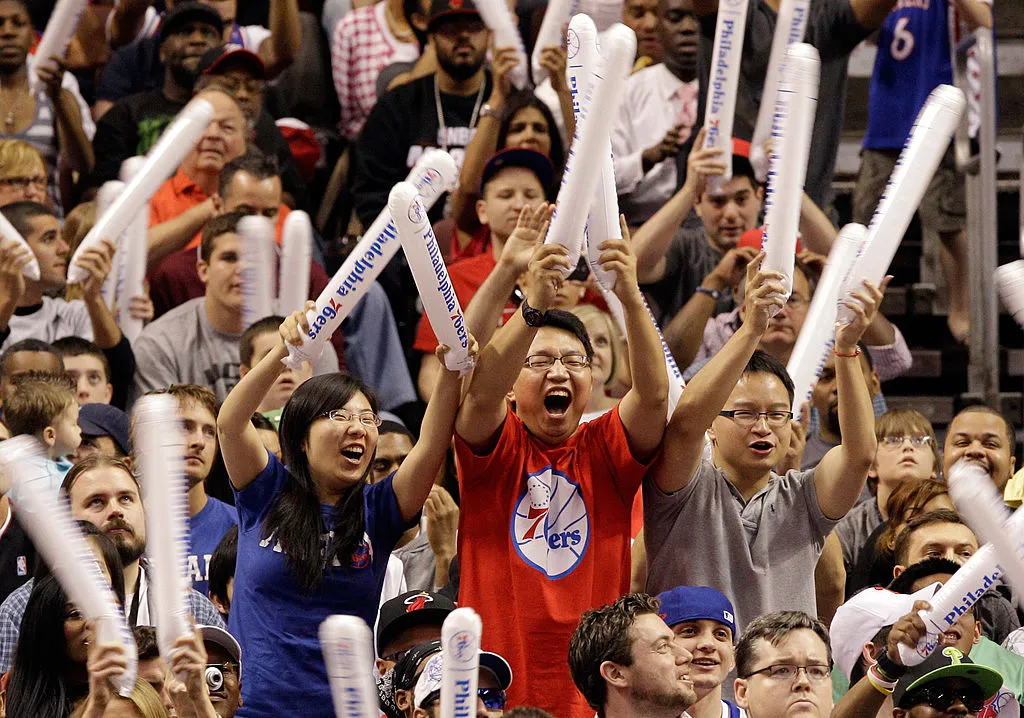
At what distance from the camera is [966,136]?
26.5 ft

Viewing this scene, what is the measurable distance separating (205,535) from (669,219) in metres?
2.44

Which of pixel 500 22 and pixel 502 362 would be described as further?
pixel 500 22

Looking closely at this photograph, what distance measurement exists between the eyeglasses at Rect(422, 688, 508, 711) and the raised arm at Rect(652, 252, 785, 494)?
2.39 ft

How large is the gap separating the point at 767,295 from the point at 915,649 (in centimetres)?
98

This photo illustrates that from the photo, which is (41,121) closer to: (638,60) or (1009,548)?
(638,60)

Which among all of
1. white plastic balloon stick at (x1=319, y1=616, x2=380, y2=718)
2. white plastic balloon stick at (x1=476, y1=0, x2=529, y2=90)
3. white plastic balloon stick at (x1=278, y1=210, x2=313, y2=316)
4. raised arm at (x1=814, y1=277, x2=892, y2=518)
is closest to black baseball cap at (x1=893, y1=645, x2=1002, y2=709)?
raised arm at (x1=814, y1=277, x2=892, y2=518)

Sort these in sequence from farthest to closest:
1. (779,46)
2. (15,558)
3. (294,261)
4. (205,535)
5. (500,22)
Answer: (500,22)
(779,46)
(294,261)
(205,535)
(15,558)

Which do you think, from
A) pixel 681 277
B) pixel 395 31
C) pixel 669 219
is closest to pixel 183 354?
pixel 669 219

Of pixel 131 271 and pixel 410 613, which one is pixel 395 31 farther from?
pixel 410 613

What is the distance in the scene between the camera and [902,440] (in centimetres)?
617

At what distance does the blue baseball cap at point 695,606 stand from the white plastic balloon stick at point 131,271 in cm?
305

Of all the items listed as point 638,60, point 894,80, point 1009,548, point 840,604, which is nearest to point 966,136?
point 894,80

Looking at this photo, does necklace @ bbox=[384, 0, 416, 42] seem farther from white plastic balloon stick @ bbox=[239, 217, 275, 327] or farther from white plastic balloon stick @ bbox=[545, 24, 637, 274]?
white plastic balloon stick @ bbox=[545, 24, 637, 274]

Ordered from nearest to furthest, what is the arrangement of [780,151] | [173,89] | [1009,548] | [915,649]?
[1009,548] → [915,649] → [780,151] → [173,89]
